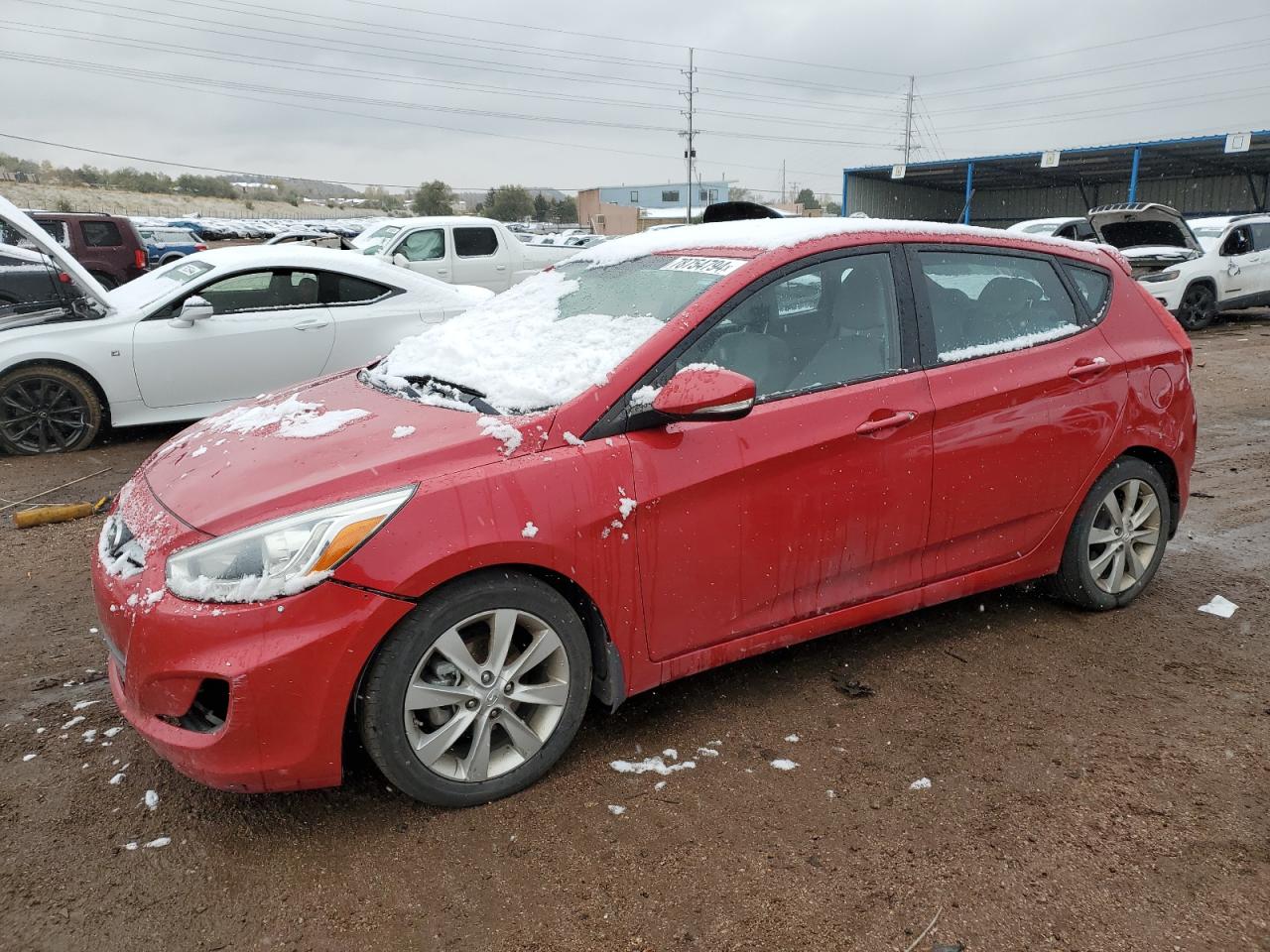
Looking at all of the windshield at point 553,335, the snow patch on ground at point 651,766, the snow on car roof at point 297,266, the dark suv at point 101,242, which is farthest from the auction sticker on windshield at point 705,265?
the dark suv at point 101,242

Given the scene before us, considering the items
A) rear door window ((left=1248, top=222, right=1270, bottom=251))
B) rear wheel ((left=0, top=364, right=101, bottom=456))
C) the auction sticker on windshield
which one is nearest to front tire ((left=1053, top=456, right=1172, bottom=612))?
the auction sticker on windshield

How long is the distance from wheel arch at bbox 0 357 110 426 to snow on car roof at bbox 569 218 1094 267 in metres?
4.59

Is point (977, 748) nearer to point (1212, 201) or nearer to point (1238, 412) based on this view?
point (1238, 412)

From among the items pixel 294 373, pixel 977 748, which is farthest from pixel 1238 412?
pixel 294 373

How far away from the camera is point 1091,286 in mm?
3859

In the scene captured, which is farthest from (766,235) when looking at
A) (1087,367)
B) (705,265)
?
(1087,367)

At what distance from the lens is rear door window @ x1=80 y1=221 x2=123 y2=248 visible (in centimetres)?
1565

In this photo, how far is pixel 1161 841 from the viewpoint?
98.6 inches

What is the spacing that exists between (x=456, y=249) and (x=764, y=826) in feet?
40.7

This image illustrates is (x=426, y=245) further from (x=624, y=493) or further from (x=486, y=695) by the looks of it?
(x=486, y=695)

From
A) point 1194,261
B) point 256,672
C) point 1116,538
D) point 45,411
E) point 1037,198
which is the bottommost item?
point 1116,538

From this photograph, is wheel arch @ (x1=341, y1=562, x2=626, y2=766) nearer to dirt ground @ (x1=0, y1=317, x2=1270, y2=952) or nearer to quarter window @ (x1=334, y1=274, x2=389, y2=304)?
dirt ground @ (x1=0, y1=317, x2=1270, y2=952)

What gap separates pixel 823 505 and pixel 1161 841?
4.29ft

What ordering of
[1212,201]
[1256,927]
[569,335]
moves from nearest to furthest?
[1256,927] → [569,335] → [1212,201]
